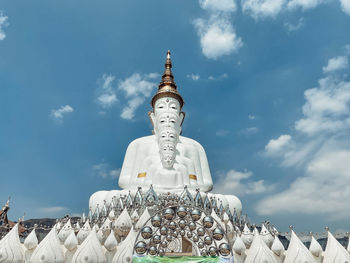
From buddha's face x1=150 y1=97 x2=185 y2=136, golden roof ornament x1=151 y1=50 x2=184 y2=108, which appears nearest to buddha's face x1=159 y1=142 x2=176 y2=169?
buddha's face x1=150 y1=97 x2=185 y2=136

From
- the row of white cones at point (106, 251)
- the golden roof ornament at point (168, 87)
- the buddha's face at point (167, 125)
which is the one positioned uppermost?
the golden roof ornament at point (168, 87)

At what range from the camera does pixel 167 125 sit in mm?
18141

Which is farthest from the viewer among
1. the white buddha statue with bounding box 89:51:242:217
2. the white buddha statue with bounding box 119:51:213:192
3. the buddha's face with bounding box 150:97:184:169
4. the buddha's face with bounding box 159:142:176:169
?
the buddha's face with bounding box 150:97:184:169

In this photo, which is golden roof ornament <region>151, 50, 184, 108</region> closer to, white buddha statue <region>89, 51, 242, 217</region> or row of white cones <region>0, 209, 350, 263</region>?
white buddha statue <region>89, 51, 242, 217</region>

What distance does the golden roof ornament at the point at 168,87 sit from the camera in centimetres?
1953

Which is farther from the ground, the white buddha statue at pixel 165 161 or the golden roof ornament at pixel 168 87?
the golden roof ornament at pixel 168 87

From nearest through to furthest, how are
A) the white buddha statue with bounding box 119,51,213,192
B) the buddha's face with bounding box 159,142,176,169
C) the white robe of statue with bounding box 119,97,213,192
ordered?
the white robe of statue with bounding box 119,97,213,192 < the white buddha statue with bounding box 119,51,213,192 < the buddha's face with bounding box 159,142,176,169

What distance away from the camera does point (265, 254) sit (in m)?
8.78

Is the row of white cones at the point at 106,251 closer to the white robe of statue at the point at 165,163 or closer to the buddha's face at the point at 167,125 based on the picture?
the white robe of statue at the point at 165,163

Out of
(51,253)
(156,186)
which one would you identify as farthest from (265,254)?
(156,186)

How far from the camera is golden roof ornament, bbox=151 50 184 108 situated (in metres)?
19.5

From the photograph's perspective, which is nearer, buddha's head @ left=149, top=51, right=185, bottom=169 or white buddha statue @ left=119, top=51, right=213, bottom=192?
white buddha statue @ left=119, top=51, right=213, bottom=192

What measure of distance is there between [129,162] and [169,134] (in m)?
4.04

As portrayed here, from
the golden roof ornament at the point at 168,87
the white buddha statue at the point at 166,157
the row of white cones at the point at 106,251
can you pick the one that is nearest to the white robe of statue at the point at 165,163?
the white buddha statue at the point at 166,157
